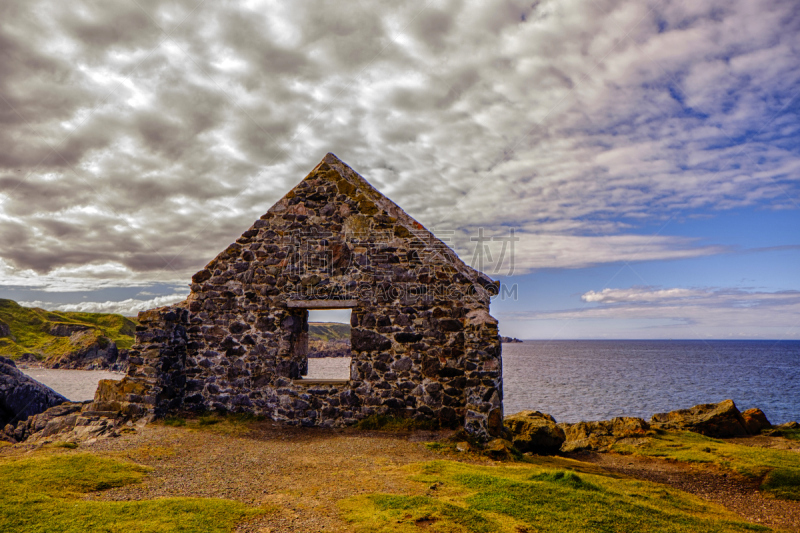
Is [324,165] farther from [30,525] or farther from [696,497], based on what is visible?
[696,497]

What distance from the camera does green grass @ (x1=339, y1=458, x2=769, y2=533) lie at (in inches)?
176

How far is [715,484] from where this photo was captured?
7.51m

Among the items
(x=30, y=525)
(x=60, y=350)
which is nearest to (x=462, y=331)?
(x=30, y=525)

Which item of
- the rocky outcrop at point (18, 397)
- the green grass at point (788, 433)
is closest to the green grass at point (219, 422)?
the rocky outcrop at point (18, 397)

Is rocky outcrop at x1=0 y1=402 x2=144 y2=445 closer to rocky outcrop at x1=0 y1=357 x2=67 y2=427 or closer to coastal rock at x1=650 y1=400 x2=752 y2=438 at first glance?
rocky outcrop at x1=0 y1=357 x2=67 y2=427

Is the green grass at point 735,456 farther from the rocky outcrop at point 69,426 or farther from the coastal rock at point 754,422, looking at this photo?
the rocky outcrop at point 69,426

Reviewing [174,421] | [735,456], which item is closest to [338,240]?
[174,421]

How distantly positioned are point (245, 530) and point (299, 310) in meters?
6.36

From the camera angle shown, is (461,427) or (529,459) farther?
(461,427)

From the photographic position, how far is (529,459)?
25.8 feet

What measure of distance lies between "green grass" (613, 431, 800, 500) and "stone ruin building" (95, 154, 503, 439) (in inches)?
198

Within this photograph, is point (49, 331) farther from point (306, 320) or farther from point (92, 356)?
point (306, 320)

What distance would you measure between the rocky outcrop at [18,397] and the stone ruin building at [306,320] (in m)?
2.53

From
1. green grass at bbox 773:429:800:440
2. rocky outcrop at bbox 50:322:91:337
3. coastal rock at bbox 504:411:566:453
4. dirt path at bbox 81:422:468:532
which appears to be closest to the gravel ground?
dirt path at bbox 81:422:468:532
